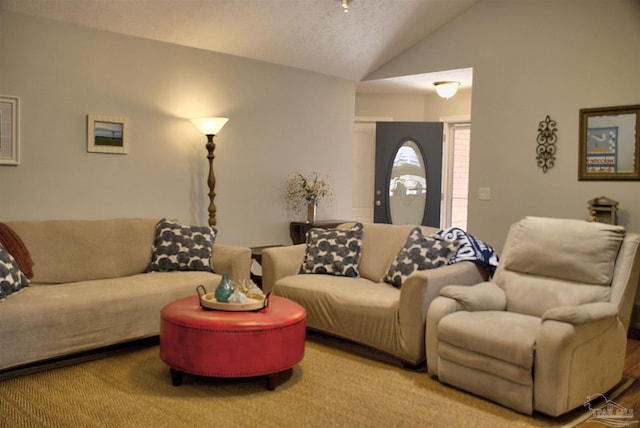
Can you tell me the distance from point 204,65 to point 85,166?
1440 mm

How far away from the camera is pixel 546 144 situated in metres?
4.84

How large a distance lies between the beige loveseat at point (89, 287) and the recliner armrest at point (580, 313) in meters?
2.31

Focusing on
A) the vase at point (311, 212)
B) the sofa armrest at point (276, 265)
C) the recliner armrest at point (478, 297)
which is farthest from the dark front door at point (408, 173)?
the recliner armrest at point (478, 297)

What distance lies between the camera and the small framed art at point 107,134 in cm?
439

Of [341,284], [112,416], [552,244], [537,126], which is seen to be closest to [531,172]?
[537,126]

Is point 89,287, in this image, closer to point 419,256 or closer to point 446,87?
point 419,256

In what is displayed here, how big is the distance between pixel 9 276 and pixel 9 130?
1256mm

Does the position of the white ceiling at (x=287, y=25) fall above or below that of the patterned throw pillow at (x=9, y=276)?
Result: above

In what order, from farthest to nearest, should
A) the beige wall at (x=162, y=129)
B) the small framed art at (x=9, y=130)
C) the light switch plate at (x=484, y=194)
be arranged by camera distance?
the light switch plate at (x=484, y=194)
the beige wall at (x=162, y=129)
the small framed art at (x=9, y=130)

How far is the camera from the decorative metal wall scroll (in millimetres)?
4801

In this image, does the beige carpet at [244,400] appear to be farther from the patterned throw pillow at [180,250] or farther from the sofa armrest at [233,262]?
the sofa armrest at [233,262]

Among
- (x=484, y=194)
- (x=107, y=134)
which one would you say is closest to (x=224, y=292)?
(x=107, y=134)

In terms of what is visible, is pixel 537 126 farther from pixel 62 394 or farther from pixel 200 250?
Result: pixel 62 394

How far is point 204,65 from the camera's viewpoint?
5.09 meters
